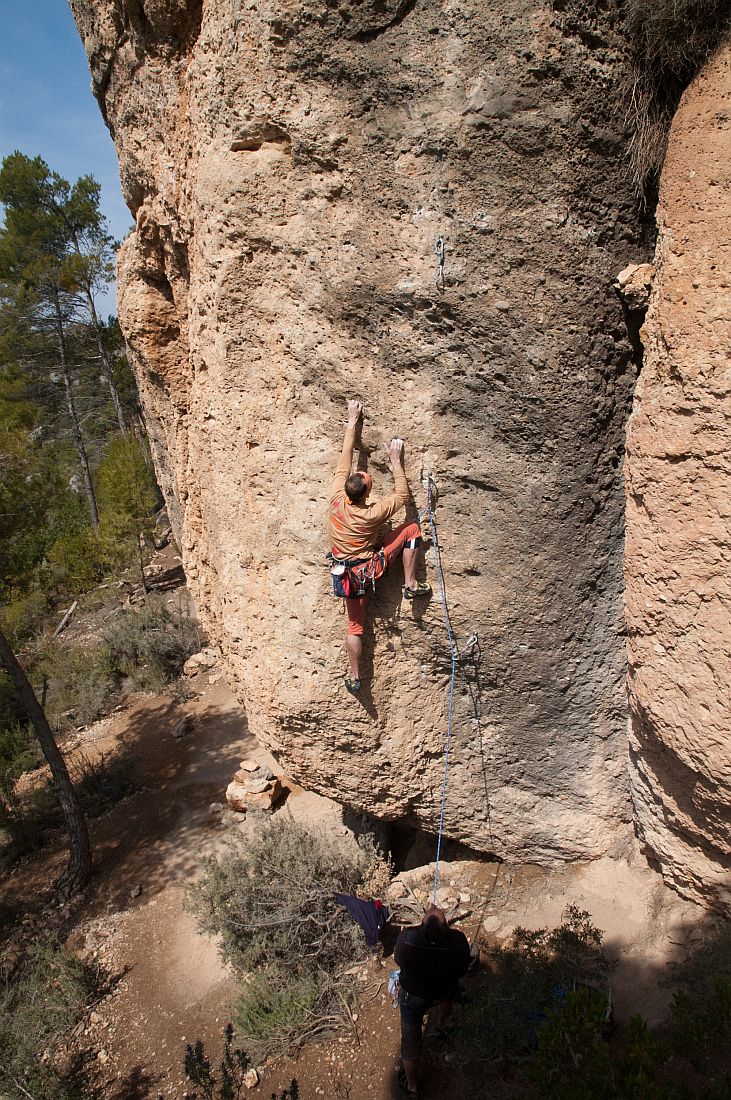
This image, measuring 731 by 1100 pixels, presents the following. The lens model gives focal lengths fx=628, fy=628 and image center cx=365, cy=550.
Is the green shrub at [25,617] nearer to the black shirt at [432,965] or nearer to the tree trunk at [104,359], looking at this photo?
the tree trunk at [104,359]

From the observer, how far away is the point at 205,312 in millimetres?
3863

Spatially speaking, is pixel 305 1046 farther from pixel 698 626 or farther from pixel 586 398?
pixel 586 398

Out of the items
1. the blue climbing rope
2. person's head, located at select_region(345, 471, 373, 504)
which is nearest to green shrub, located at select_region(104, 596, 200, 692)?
the blue climbing rope

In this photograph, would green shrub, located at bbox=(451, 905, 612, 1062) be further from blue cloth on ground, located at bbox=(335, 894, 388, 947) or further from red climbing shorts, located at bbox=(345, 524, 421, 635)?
red climbing shorts, located at bbox=(345, 524, 421, 635)

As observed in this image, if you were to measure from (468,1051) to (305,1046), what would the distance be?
4.12 ft

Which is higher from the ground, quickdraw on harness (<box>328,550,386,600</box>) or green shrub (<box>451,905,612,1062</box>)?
quickdraw on harness (<box>328,550,386,600</box>)

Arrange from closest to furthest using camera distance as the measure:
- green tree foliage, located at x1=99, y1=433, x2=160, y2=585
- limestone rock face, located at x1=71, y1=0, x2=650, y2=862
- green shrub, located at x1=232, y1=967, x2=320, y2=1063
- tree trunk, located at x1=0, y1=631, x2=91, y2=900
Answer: limestone rock face, located at x1=71, y1=0, x2=650, y2=862 → green shrub, located at x1=232, y1=967, x2=320, y2=1063 → tree trunk, located at x1=0, y1=631, x2=91, y2=900 → green tree foliage, located at x1=99, y1=433, x2=160, y2=585

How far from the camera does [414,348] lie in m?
3.25

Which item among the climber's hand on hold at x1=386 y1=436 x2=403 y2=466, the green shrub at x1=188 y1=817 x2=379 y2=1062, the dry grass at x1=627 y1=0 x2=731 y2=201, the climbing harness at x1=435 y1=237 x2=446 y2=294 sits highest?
the dry grass at x1=627 y1=0 x2=731 y2=201

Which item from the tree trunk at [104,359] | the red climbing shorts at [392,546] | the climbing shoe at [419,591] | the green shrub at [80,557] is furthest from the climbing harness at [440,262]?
the tree trunk at [104,359]

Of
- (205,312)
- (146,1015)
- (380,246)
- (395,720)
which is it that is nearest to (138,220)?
(205,312)

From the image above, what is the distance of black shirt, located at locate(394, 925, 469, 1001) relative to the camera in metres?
3.35

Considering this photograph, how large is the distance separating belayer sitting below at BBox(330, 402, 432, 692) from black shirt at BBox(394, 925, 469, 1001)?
1.80 m

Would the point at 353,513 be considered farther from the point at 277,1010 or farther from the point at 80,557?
the point at 80,557
